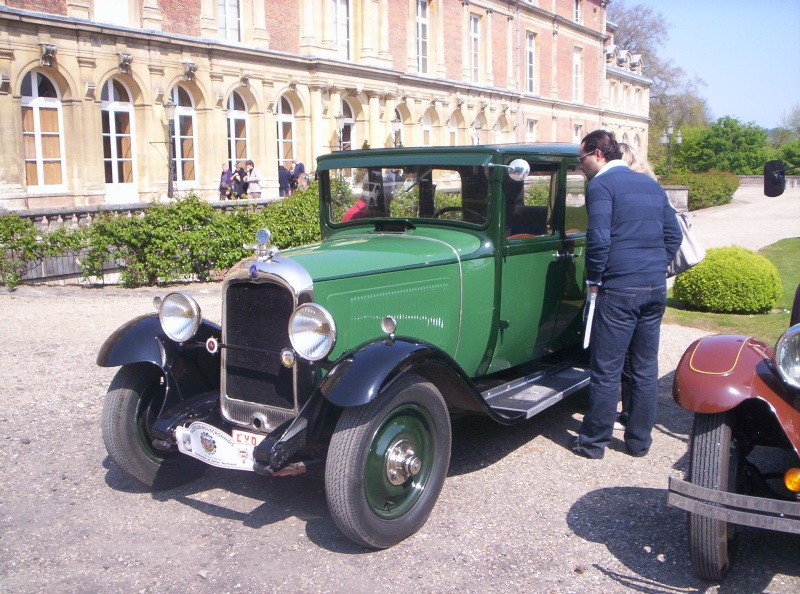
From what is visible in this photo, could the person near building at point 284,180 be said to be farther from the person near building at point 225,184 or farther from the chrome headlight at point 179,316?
the chrome headlight at point 179,316

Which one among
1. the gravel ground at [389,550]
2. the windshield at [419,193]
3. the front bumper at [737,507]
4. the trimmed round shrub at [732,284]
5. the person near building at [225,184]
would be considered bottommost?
the gravel ground at [389,550]

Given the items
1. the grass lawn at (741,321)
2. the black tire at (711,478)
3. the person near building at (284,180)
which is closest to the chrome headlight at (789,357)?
the black tire at (711,478)

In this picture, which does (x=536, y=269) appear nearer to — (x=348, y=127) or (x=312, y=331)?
(x=312, y=331)

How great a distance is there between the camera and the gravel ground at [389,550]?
3.74m

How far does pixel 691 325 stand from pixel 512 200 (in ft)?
17.1

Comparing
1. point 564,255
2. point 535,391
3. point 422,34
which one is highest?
point 422,34

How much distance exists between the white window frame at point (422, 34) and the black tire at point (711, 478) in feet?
106

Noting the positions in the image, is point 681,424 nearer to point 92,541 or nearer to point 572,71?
point 92,541

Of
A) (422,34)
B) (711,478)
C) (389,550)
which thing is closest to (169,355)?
(389,550)

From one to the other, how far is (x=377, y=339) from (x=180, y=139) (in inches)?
→ 851

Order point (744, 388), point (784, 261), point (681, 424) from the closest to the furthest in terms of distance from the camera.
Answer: point (744, 388) → point (681, 424) → point (784, 261)

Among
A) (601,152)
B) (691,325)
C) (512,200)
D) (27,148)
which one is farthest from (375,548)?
(27,148)

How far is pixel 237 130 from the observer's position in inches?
1037

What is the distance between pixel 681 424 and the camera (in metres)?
5.94
